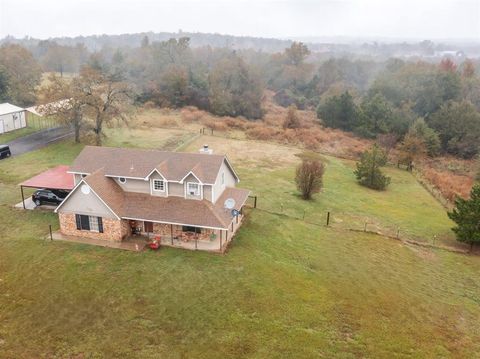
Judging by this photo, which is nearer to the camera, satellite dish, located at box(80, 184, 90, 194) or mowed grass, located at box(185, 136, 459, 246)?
satellite dish, located at box(80, 184, 90, 194)

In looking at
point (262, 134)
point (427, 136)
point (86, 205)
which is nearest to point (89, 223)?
point (86, 205)

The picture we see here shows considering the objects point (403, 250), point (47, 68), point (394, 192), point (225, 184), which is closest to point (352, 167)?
point (394, 192)

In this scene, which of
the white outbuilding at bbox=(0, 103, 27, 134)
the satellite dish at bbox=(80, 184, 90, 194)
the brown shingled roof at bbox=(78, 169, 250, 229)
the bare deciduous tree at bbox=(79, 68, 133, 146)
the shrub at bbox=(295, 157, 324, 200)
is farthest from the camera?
the white outbuilding at bbox=(0, 103, 27, 134)

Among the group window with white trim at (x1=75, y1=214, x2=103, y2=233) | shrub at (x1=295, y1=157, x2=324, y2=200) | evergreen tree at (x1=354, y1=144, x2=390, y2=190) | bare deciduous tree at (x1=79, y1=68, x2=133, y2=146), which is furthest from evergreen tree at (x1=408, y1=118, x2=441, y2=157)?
window with white trim at (x1=75, y1=214, x2=103, y2=233)

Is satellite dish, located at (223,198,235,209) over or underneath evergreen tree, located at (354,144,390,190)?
over

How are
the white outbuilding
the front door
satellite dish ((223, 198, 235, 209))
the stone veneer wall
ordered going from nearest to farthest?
1. the stone veneer wall
2. satellite dish ((223, 198, 235, 209))
3. the front door
4. the white outbuilding

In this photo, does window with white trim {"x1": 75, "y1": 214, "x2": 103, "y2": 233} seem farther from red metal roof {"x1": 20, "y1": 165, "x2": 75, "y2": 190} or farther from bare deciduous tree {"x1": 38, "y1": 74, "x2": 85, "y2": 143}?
bare deciduous tree {"x1": 38, "y1": 74, "x2": 85, "y2": 143}
